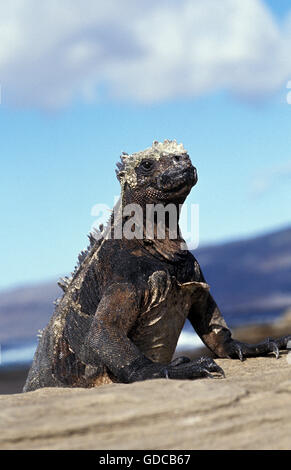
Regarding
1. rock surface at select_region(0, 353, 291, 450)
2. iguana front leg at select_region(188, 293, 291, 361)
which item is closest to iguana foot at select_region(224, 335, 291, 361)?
iguana front leg at select_region(188, 293, 291, 361)

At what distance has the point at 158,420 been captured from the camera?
3766 millimetres

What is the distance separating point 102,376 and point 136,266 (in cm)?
102

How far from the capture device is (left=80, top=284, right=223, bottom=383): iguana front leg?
539 centimetres

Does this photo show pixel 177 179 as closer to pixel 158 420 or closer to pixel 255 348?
pixel 255 348

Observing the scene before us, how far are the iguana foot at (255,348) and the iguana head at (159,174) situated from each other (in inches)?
69.4

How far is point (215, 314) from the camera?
715cm

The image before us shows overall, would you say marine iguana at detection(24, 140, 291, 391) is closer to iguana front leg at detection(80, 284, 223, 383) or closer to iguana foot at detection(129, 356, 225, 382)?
iguana front leg at detection(80, 284, 223, 383)

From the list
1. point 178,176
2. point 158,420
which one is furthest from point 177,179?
point 158,420

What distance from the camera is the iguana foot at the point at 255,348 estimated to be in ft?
22.9

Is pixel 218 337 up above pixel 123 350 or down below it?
above

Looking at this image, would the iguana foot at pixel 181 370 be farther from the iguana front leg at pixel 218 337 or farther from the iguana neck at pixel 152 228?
the iguana front leg at pixel 218 337

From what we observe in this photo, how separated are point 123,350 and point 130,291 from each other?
0.55 m
